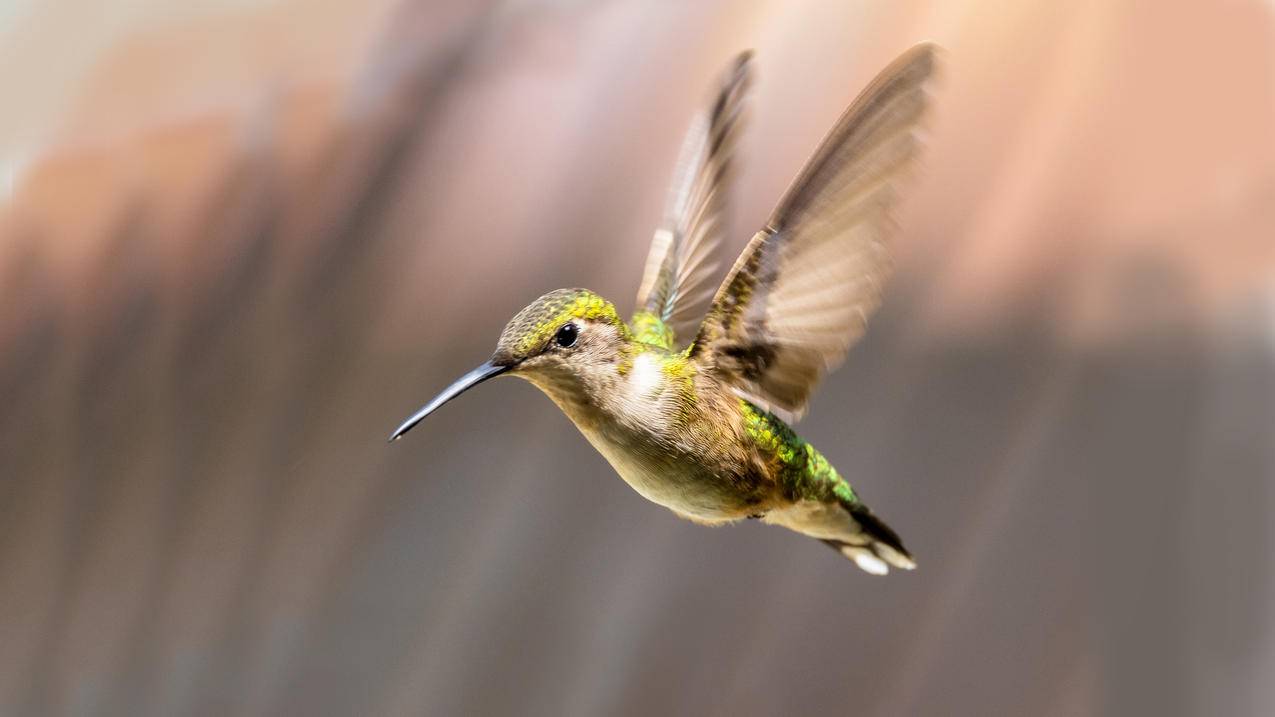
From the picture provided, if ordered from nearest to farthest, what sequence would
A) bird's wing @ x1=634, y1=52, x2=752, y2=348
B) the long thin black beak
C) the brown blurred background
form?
the long thin black beak < bird's wing @ x1=634, y1=52, x2=752, y2=348 < the brown blurred background

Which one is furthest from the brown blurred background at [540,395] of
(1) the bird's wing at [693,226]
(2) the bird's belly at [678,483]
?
(2) the bird's belly at [678,483]

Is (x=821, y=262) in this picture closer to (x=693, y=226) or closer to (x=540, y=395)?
(x=693, y=226)

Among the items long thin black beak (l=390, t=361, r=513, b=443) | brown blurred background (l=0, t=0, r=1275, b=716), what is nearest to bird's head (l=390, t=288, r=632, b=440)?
long thin black beak (l=390, t=361, r=513, b=443)

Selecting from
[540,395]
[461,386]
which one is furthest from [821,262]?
[540,395]

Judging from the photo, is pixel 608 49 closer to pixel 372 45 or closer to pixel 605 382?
pixel 372 45

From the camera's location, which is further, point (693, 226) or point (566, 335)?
point (693, 226)

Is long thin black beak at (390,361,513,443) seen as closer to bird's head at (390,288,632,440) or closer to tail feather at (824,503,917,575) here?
bird's head at (390,288,632,440)

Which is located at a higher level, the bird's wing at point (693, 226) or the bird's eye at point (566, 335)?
the bird's wing at point (693, 226)

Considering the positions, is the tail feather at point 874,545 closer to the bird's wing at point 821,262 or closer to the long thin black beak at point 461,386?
the bird's wing at point 821,262
